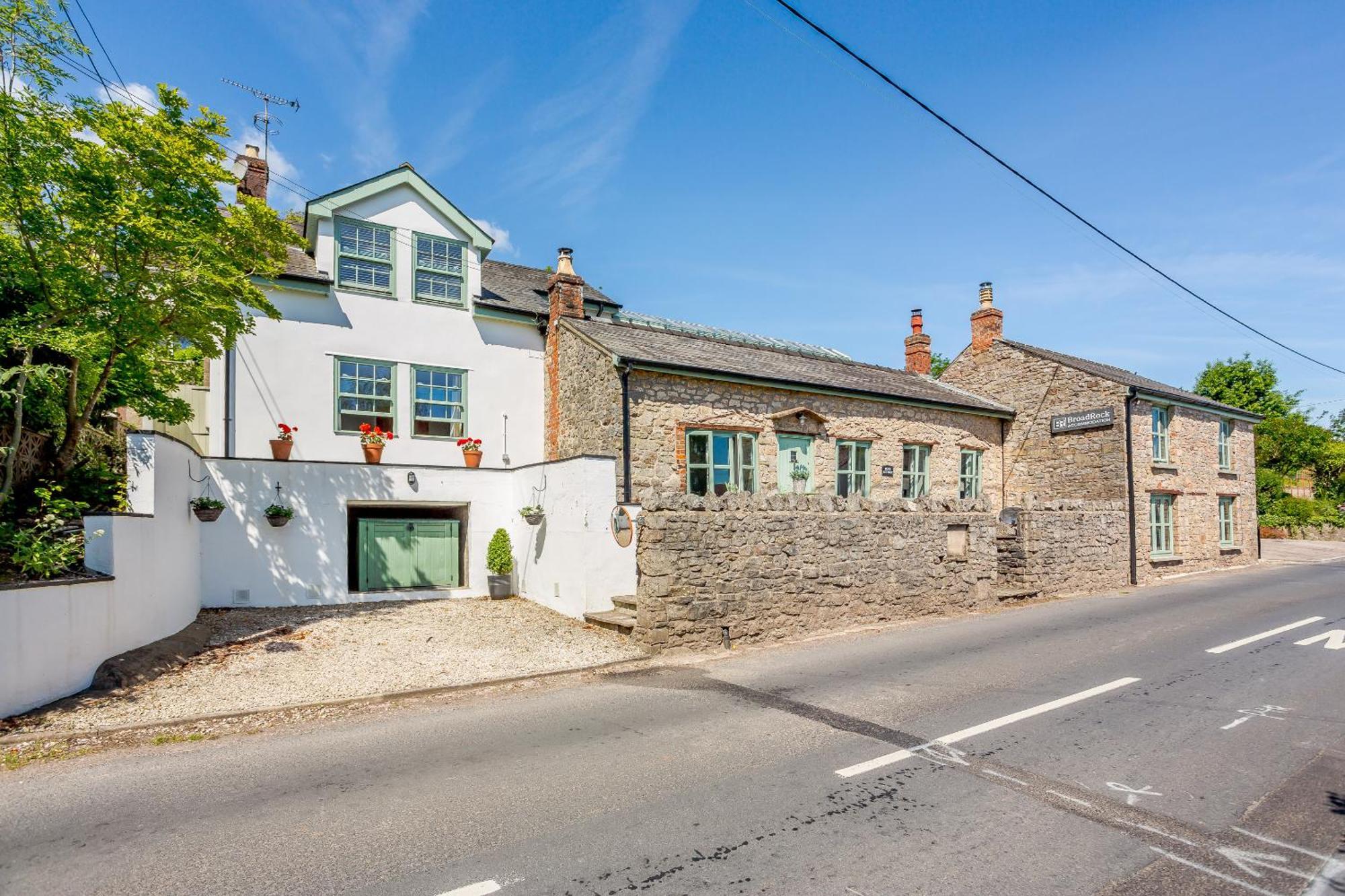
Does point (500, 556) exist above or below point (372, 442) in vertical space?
below

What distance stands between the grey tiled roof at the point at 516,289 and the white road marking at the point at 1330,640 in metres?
15.7

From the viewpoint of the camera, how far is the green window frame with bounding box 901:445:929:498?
18.9 m

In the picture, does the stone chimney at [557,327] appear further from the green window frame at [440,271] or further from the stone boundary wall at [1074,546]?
the stone boundary wall at [1074,546]

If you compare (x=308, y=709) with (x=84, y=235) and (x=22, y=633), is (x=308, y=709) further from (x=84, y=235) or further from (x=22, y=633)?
(x=84, y=235)

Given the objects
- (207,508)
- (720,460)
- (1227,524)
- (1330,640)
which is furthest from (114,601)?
(1227,524)

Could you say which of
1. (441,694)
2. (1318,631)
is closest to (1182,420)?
(1318,631)

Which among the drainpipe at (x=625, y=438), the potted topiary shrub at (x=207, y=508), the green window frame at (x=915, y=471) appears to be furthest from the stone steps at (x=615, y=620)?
the green window frame at (x=915, y=471)

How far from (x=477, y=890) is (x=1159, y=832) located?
4222mm

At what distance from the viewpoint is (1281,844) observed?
4.18m

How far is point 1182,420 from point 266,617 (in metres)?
26.0

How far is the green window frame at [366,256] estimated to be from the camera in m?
14.7

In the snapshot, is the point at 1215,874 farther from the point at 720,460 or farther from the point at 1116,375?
the point at 1116,375

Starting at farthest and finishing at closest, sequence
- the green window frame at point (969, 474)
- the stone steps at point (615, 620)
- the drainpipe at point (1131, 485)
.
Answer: the green window frame at point (969, 474) → the drainpipe at point (1131, 485) → the stone steps at point (615, 620)

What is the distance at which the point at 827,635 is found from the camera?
11.2m
